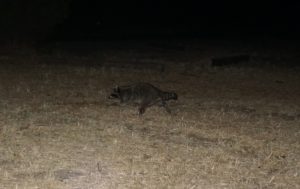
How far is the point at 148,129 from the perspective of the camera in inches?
290

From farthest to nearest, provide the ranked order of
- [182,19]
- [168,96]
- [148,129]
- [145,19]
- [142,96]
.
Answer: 1. [182,19]
2. [145,19]
3. [168,96]
4. [142,96]
5. [148,129]

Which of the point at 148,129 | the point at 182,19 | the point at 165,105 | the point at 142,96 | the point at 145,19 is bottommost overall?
the point at 148,129

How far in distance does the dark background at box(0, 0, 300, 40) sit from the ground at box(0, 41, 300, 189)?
2216mm

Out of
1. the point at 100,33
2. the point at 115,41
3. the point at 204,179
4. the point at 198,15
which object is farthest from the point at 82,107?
the point at 198,15

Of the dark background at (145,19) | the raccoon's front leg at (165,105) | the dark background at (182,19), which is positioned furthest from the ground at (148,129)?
the dark background at (182,19)

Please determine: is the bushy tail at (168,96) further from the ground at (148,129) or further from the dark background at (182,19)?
the dark background at (182,19)

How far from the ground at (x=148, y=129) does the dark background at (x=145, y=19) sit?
2216 mm

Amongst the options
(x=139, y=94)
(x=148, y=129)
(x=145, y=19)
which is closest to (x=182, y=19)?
(x=145, y=19)

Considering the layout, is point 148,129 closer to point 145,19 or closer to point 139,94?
point 139,94

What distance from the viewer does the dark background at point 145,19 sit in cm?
1498

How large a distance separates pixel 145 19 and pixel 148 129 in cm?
2097

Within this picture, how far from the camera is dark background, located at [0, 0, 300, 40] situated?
1498 centimetres

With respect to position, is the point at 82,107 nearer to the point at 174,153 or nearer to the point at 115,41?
the point at 174,153

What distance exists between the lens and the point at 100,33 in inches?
853
